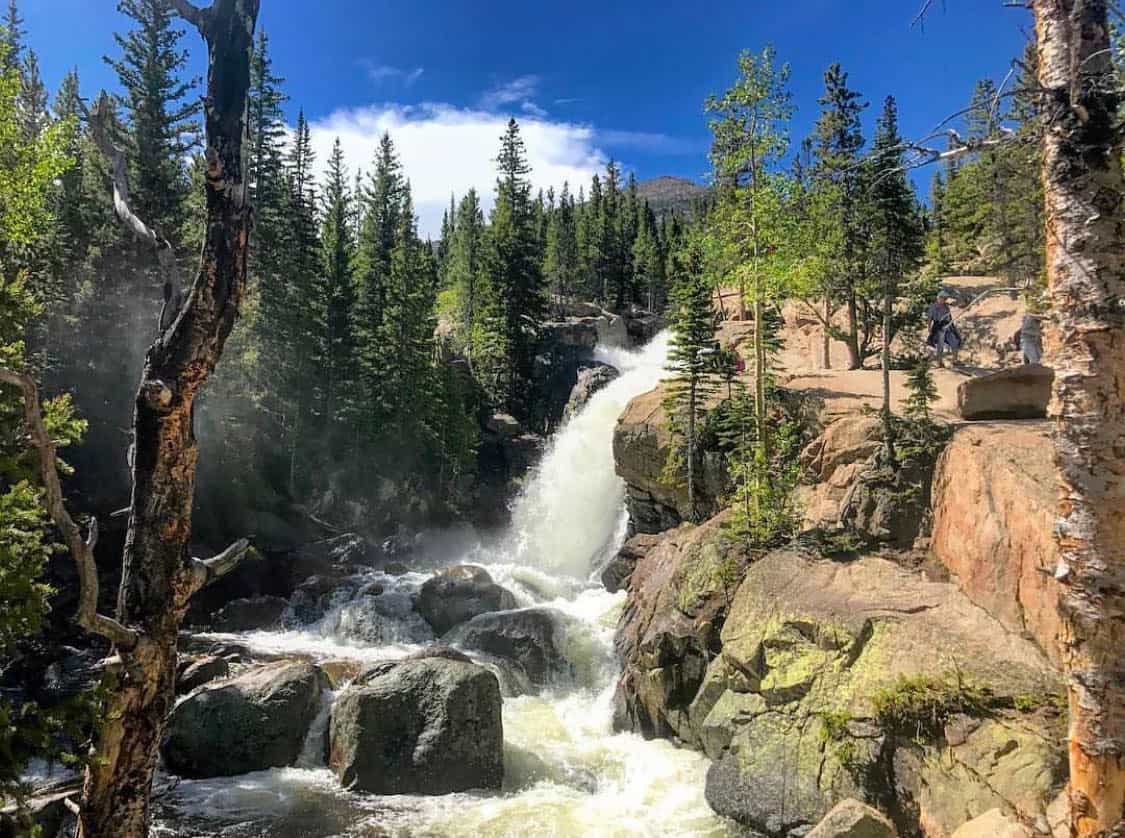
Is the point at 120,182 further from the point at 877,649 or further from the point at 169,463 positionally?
the point at 877,649

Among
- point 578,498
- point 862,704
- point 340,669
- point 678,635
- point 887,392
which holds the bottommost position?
point 340,669

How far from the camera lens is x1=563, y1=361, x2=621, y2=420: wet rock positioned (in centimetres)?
4268

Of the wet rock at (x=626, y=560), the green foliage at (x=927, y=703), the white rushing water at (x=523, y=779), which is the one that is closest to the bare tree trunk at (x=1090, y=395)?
the green foliage at (x=927, y=703)

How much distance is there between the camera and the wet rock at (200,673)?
53.9 feet

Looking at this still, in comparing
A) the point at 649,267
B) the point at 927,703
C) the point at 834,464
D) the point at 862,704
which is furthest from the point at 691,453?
the point at 649,267

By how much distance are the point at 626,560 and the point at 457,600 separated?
243 inches

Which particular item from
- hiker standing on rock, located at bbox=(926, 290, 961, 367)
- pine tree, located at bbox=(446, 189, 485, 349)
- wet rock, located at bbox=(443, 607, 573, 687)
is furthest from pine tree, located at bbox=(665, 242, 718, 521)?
pine tree, located at bbox=(446, 189, 485, 349)

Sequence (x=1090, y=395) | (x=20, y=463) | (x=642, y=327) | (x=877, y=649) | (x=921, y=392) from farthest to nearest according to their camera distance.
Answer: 1. (x=642, y=327)
2. (x=921, y=392)
3. (x=877, y=649)
4. (x=20, y=463)
5. (x=1090, y=395)

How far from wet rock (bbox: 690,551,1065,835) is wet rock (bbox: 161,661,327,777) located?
8.50m

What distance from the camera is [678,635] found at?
1575 cm

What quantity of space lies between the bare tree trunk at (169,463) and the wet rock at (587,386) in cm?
3642

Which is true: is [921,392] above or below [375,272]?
below

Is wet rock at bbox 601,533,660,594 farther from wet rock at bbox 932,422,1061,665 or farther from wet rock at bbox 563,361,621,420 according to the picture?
wet rock at bbox 563,361,621,420

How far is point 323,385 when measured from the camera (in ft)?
133
